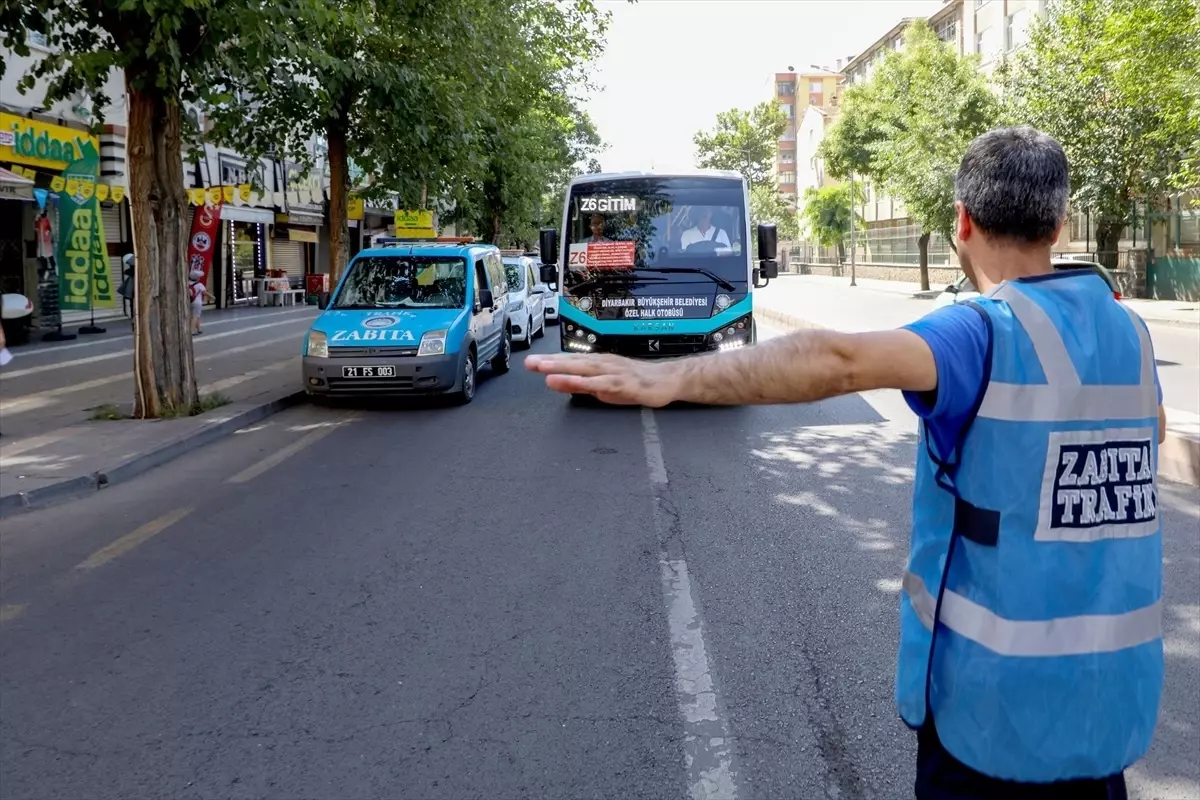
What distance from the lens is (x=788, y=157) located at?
123750 millimetres

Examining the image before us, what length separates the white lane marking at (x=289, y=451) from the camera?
8969 millimetres

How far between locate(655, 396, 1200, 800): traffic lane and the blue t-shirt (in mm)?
1940

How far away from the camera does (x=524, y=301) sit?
20.5 meters

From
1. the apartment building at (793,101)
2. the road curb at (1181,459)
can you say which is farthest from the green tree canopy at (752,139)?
the road curb at (1181,459)

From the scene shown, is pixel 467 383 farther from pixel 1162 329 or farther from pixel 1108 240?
pixel 1108 240

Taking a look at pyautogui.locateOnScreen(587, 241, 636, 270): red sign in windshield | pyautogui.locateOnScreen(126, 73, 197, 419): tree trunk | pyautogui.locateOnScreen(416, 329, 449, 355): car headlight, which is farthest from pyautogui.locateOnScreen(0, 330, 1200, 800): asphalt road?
pyautogui.locateOnScreen(587, 241, 636, 270): red sign in windshield

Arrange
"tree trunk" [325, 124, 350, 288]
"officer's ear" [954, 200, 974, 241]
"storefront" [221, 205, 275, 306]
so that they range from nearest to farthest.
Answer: "officer's ear" [954, 200, 974, 241] < "tree trunk" [325, 124, 350, 288] < "storefront" [221, 205, 275, 306]

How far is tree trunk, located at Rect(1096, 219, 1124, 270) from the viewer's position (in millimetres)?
32116

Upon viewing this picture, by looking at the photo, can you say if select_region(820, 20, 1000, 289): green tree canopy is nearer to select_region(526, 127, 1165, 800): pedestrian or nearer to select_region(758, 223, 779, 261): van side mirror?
select_region(758, 223, 779, 261): van side mirror

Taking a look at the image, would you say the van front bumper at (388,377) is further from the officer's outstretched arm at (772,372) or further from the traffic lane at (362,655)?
the officer's outstretched arm at (772,372)

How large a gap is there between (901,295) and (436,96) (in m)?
28.3

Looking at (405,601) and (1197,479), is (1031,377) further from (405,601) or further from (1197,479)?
(1197,479)

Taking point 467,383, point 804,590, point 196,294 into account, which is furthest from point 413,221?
point 804,590

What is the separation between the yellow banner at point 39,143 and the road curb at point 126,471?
37.4ft
